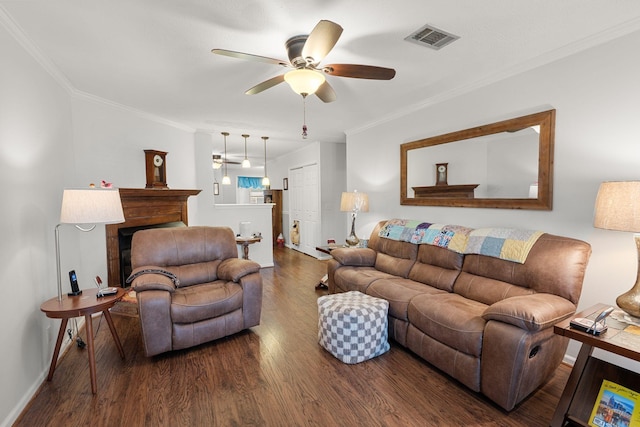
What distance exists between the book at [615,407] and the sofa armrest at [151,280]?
290 cm

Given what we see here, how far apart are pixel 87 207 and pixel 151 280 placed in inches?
29.0

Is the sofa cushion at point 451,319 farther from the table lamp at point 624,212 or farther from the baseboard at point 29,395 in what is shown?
the baseboard at point 29,395

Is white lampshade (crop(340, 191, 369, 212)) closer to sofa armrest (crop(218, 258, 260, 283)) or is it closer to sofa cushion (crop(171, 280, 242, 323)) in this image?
sofa armrest (crop(218, 258, 260, 283))

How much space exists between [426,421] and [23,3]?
336 cm

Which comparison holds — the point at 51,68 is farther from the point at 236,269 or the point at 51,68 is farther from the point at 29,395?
the point at 29,395

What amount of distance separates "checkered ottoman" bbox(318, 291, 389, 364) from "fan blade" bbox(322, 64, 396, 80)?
5.79 ft

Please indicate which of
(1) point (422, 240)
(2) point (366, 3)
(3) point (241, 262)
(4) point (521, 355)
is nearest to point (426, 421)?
(4) point (521, 355)

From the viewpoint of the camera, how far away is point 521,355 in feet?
5.61

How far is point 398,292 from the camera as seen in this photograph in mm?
2602

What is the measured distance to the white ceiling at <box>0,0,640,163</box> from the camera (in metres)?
1.74

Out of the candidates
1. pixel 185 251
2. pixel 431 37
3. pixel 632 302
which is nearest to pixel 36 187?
pixel 185 251

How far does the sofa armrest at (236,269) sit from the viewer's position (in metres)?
2.82

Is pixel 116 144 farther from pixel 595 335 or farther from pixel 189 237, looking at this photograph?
pixel 595 335

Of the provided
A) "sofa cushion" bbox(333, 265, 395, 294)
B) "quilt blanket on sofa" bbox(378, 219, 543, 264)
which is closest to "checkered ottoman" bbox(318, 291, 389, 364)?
"sofa cushion" bbox(333, 265, 395, 294)
